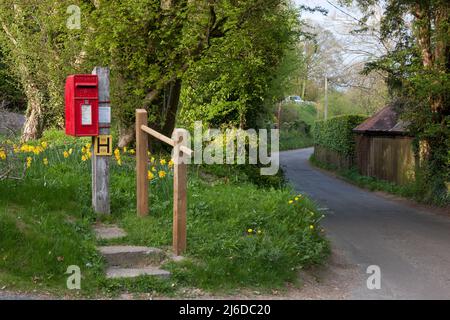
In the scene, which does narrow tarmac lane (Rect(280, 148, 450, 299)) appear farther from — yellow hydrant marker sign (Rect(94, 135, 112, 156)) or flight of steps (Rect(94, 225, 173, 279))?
yellow hydrant marker sign (Rect(94, 135, 112, 156))

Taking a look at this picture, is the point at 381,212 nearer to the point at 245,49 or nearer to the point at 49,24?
the point at 245,49

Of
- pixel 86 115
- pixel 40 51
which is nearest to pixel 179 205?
pixel 86 115

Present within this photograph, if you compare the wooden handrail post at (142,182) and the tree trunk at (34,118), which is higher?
the tree trunk at (34,118)

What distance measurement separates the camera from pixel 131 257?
6922 millimetres

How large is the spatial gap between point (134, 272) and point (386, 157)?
24017mm

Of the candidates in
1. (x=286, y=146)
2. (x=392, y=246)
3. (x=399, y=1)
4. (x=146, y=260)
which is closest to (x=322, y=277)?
(x=146, y=260)

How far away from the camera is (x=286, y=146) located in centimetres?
6216

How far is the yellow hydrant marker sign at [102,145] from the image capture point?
8.17 metres

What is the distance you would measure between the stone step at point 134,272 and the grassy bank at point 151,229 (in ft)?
0.31

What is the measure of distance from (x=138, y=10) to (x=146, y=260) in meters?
6.58

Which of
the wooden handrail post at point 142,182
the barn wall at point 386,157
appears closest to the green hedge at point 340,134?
the barn wall at point 386,157

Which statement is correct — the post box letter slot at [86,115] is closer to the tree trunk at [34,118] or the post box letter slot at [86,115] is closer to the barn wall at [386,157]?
the tree trunk at [34,118]

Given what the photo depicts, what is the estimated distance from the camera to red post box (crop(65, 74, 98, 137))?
26.5 ft

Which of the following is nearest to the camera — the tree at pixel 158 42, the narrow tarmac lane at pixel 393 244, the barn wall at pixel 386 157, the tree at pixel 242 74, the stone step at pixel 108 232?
the stone step at pixel 108 232
